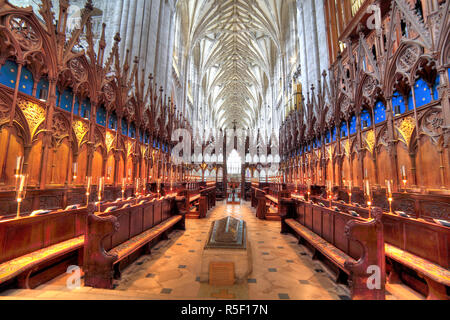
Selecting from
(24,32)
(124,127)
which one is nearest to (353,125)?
(124,127)

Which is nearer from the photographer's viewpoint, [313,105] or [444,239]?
[444,239]

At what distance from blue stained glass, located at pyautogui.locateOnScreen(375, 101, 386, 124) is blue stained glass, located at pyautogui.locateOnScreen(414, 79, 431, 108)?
3.78 ft

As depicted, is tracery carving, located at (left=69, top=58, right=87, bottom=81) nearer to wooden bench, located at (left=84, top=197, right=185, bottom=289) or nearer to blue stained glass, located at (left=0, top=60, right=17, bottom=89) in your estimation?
blue stained glass, located at (left=0, top=60, right=17, bottom=89)

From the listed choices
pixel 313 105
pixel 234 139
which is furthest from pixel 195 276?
pixel 234 139

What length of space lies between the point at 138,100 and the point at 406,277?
429 inches

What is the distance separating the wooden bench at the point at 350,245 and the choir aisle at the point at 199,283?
27 centimetres

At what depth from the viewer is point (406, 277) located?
3.15m

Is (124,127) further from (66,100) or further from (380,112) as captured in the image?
(380,112)

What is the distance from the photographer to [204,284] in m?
2.26

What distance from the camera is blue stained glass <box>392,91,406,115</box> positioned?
5727 mm

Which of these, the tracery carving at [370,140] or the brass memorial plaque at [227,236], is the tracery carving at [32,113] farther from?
the tracery carving at [370,140]

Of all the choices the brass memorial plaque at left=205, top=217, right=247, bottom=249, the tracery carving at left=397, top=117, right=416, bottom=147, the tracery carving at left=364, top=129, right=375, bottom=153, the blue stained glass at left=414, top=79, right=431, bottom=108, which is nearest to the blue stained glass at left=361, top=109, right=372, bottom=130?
the tracery carving at left=364, top=129, right=375, bottom=153

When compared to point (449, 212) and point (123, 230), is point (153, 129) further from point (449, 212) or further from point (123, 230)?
point (449, 212)

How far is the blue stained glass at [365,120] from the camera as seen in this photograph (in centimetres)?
719
